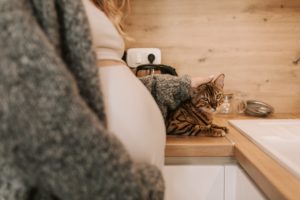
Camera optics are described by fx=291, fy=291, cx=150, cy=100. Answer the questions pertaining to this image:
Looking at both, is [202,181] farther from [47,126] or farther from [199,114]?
[47,126]

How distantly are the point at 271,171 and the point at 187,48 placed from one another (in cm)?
87

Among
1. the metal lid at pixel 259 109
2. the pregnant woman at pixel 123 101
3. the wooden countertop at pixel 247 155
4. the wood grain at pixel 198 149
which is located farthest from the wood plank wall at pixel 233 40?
the pregnant woman at pixel 123 101

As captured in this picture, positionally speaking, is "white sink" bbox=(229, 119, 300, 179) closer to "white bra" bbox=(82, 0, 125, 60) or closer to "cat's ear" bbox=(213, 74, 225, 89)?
"cat's ear" bbox=(213, 74, 225, 89)

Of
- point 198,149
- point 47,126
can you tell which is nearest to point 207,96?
point 198,149

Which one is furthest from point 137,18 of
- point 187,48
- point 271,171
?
point 271,171

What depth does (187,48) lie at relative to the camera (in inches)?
55.9

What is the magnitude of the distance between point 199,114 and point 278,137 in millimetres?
268

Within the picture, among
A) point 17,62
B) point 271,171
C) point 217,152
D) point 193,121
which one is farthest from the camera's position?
A: point 193,121

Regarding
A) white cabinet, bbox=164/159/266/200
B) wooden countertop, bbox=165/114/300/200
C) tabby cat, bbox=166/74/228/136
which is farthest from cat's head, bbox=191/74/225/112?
white cabinet, bbox=164/159/266/200

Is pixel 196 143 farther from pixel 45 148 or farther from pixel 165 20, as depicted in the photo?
pixel 165 20

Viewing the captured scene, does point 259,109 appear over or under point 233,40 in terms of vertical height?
under

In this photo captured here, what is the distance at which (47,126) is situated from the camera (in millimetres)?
357

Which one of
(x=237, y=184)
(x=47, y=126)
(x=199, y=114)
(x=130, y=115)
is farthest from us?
(x=199, y=114)

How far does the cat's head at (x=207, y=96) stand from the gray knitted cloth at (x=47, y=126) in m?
0.67
